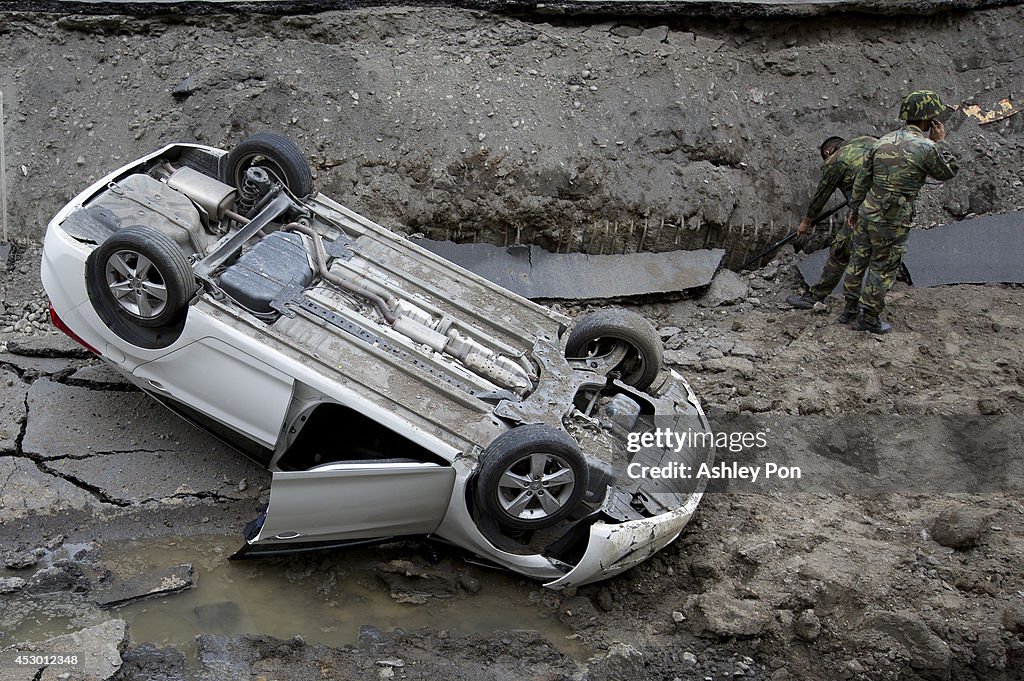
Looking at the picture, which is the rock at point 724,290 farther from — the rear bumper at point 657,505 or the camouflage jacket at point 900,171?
the rear bumper at point 657,505

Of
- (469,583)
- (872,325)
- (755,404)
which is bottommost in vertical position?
(469,583)

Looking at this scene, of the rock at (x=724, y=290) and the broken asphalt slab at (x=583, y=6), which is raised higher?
the broken asphalt slab at (x=583, y=6)

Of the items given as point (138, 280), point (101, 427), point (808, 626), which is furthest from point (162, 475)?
point (808, 626)

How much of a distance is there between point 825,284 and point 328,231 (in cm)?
438

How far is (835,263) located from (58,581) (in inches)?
251

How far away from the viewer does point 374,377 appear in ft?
18.5

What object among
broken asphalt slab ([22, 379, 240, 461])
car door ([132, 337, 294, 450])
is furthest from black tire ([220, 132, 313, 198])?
broken asphalt slab ([22, 379, 240, 461])

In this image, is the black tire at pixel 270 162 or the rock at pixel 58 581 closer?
the rock at pixel 58 581

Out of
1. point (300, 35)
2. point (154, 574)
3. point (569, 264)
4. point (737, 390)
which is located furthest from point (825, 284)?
point (154, 574)

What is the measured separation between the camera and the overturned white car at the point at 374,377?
5.49 meters

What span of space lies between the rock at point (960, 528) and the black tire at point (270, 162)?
472 centimetres

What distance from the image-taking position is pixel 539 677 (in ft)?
17.8

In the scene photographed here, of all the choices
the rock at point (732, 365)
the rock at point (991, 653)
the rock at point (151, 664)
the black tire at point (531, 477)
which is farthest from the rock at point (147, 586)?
the rock at point (991, 653)

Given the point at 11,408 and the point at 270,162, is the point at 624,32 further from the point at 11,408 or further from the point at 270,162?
the point at 11,408
